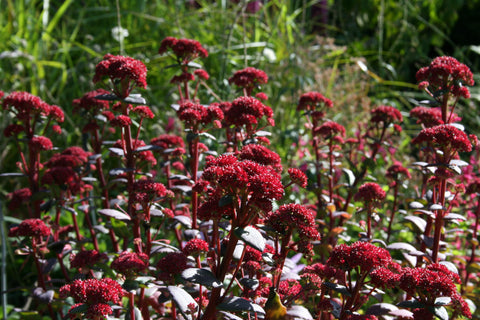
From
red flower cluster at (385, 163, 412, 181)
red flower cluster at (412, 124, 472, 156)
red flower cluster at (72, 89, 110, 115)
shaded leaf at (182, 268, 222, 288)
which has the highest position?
red flower cluster at (72, 89, 110, 115)

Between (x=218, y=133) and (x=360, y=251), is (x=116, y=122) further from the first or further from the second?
(x=218, y=133)

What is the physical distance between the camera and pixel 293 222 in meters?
1.43

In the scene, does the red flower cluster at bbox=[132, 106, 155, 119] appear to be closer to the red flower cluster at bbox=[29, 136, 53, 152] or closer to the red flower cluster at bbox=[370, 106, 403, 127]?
the red flower cluster at bbox=[29, 136, 53, 152]

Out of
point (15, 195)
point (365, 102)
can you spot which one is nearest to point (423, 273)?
point (15, 195)

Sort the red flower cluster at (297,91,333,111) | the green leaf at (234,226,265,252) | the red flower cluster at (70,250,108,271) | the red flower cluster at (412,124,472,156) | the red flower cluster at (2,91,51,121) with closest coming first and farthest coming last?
the green leaf at (234,226,265,252)
the red flower cluster at (412,124,472,156)
the red flower cluster at (70,250,108,271)
the red flower cluster at (2,91,51,121)
the red flower cluster at (297,91,333,111)

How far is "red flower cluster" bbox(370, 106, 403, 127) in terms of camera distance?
2650 mm

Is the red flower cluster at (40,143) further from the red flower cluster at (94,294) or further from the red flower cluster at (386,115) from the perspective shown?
the red flower cluster at (386,115)

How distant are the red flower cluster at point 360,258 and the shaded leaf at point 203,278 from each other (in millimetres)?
427

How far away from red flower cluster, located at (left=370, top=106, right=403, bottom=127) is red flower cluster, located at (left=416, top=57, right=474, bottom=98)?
0.35 m

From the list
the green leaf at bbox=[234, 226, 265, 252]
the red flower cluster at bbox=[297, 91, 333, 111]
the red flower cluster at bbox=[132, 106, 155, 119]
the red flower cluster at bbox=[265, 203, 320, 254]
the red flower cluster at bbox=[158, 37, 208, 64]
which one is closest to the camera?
→ the green leaf at bbox=[234, 226, 265, 252]

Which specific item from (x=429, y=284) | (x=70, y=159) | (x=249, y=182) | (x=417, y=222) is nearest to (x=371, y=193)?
(x=417, y=222)

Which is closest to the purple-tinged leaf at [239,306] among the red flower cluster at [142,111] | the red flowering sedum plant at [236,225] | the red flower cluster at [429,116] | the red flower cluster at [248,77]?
the red flowering sedum plant at [236,225]

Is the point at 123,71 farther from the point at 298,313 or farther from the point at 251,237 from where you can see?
the point at 298,313

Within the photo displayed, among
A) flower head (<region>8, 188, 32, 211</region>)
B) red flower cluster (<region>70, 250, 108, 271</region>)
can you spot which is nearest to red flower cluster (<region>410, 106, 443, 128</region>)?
red flower cluster (<region>70, 250, 108, 271</region>)
